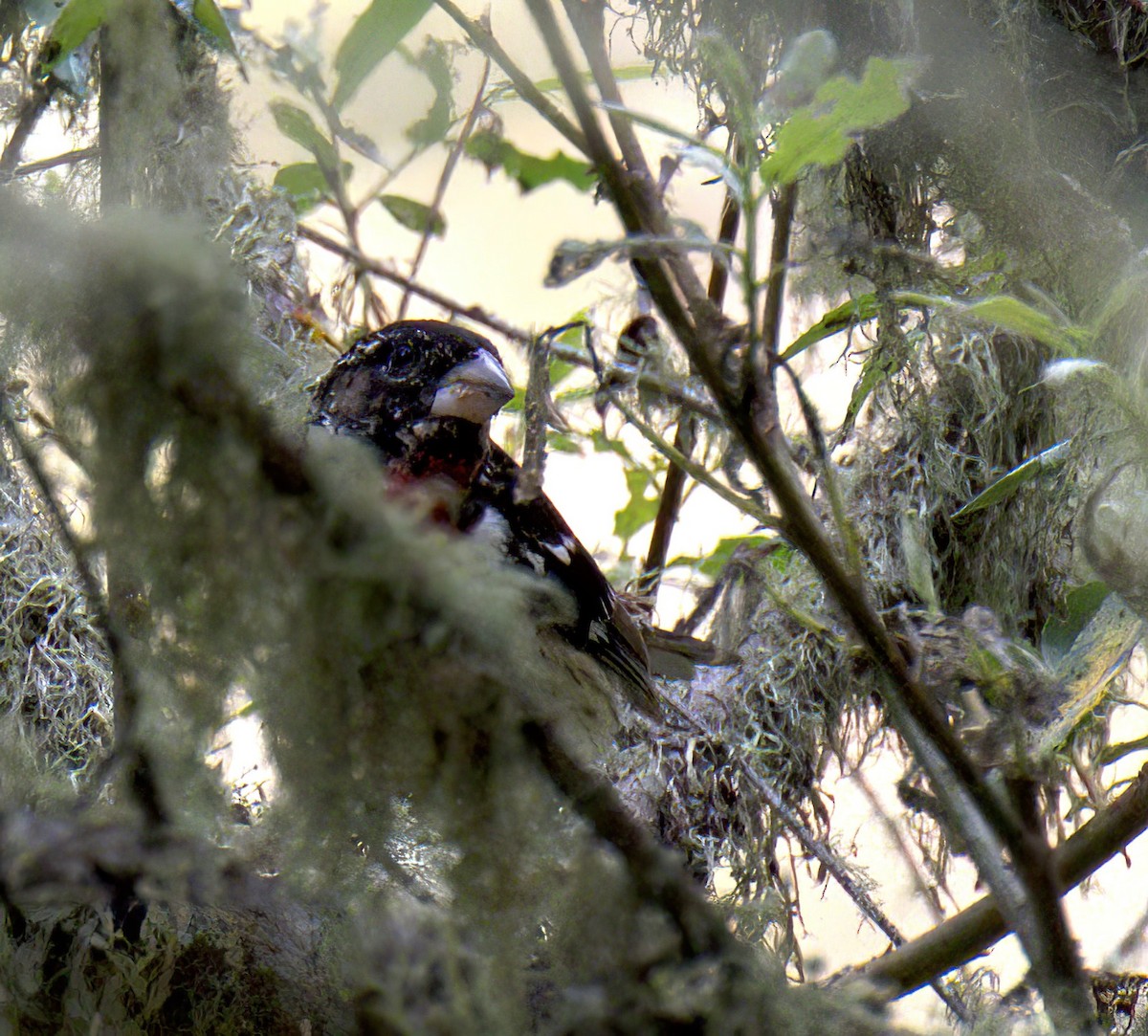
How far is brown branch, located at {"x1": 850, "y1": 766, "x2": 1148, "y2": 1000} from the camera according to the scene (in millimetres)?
855

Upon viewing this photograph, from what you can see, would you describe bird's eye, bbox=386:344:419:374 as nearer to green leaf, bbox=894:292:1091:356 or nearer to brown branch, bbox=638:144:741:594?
brown branch, bbox=638:144:741:594

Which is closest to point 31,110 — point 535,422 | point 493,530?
point 493,530

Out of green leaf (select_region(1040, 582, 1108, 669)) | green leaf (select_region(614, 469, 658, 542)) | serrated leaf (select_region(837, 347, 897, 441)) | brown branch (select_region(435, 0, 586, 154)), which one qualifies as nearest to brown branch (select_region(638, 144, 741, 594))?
green leaf (select_region(614, 469, 658, 542))

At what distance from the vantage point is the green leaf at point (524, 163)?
1768 millimetres

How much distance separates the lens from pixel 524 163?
1783mm

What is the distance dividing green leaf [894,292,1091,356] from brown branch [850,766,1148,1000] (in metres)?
0.36

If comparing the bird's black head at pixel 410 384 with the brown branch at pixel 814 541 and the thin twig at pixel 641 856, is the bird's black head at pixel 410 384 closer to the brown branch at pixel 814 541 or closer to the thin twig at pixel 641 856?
the brown branch at pixel 814 541

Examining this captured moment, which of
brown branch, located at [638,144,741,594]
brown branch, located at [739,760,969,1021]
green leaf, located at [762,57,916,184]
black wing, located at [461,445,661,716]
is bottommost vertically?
brown branch, located at [739,760,969,1021]

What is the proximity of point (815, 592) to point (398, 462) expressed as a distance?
64 centimetres

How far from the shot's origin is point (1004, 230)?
115 centimetres

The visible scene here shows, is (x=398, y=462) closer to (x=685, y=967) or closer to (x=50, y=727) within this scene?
(x=50, y=727)

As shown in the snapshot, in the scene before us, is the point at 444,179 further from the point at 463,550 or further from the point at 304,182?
the point at 463,550

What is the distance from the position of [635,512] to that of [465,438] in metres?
0.47

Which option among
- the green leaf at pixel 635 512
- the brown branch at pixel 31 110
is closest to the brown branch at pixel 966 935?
the green leaf at pixel 635 512
